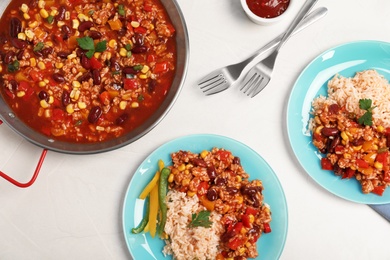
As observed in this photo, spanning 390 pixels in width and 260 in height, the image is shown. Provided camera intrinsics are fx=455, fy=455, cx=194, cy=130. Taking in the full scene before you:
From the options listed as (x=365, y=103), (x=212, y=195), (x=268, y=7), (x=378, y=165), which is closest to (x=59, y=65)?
(x=212, y=195)

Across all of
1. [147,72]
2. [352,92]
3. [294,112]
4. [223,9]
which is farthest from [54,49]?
[352,92]

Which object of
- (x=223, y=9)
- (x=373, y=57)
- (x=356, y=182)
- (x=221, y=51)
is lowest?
(x=356, y=182)

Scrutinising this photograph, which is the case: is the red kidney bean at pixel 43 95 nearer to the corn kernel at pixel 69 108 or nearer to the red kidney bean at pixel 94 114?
the corn kernel at pixel 69 108

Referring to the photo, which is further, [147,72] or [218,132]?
[218,132]

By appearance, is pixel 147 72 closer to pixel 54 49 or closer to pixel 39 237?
pixel 54 49

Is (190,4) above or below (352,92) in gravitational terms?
above

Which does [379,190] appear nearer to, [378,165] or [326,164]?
[378,165]

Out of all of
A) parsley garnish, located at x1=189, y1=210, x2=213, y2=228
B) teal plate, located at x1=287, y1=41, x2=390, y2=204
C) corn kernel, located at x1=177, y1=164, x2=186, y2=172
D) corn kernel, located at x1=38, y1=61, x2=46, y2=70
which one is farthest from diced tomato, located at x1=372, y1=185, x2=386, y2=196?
corn kernel, located at x1=38, y1=61, x2=46, y2=70
